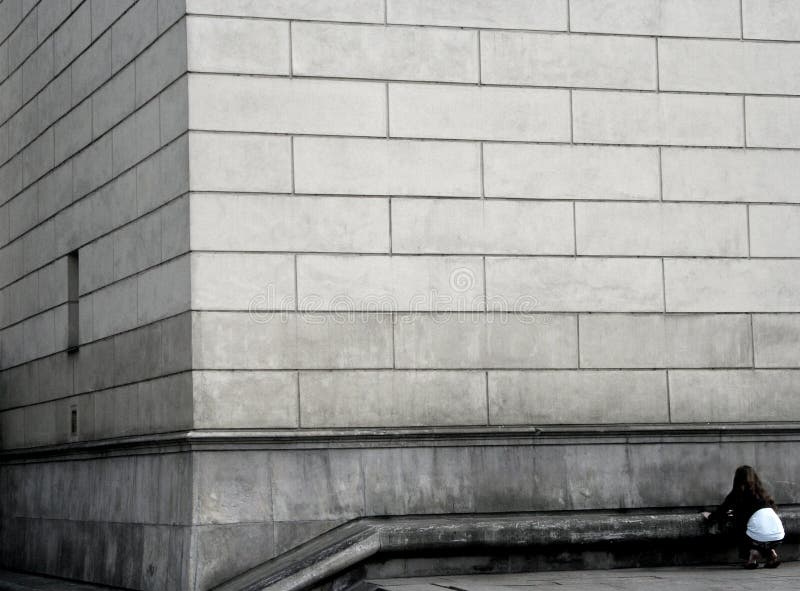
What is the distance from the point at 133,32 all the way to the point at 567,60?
591cm

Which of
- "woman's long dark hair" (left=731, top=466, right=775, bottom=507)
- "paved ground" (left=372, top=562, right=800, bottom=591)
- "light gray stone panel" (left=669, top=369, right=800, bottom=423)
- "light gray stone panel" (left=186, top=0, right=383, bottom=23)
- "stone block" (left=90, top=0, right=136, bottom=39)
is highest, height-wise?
"stone block" (left=90, top=0, right=136, bottom=39)

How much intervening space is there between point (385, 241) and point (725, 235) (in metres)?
4.61

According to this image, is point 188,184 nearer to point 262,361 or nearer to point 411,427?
point 262,361

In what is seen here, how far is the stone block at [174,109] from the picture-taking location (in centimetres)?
1866

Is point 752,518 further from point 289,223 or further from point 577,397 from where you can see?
point 289,223

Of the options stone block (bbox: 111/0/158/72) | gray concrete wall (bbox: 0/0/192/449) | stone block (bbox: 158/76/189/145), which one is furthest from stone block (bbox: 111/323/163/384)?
stone block (bbox: 111/0/158/72)

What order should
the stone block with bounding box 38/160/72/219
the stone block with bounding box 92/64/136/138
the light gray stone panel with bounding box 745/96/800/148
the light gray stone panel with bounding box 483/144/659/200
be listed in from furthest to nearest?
the stone block with bounding box 38/160/72/219 → the stone block with bounding box 92/64/136/138 → the light gray stone panel with bounding box 745/96/800/148 → the light gray stone panel with bounding box 483/144/659/200

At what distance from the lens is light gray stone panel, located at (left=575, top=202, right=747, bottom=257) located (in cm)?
1966

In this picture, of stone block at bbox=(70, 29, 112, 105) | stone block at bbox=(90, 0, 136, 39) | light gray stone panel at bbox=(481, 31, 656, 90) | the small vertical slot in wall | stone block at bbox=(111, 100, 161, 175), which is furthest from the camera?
the small vertical slot in wall

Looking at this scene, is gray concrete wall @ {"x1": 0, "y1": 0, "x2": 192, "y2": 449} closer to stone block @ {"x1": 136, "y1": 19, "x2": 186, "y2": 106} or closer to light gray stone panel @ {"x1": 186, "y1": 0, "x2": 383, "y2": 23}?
stone block @ {"x1": 136, "y1": 19, "x2": 186, "y2": 106}

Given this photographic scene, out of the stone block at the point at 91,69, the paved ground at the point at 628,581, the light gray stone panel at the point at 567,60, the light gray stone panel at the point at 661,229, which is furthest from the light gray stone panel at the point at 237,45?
the paved ground at the point at 628,581

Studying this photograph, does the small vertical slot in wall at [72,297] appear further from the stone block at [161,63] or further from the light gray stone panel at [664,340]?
the light gray stone panel at [664,340]

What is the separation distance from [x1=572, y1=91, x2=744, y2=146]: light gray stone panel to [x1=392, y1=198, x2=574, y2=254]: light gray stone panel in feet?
3.87

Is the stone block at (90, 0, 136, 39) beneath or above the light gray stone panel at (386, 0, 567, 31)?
above
